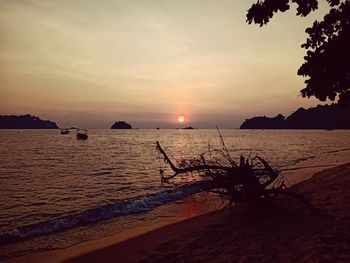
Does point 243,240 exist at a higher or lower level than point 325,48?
lower

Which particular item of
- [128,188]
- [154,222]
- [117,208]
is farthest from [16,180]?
[154,222]

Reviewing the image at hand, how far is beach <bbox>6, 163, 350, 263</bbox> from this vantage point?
6.99 m

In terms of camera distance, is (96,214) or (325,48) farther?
(96,214)

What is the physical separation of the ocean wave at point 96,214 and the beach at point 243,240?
6.72 feet

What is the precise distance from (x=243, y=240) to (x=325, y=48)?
5273mm

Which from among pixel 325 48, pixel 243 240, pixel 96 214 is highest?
pixel 325 48

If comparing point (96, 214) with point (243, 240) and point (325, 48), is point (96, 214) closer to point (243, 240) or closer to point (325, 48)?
point (243, 240)

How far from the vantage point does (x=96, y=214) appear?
45.5ft

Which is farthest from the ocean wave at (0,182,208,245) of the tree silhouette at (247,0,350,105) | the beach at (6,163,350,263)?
the tree silhouette at (247,0,350,105)

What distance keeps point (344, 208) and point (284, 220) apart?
6.95 ft

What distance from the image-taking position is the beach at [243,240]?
22.9 feet

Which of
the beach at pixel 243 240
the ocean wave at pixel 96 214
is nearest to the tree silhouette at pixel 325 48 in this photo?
the beach at pixel 243 240

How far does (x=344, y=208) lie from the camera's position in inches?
400

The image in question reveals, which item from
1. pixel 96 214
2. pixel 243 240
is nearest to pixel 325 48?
pixel 243 240
